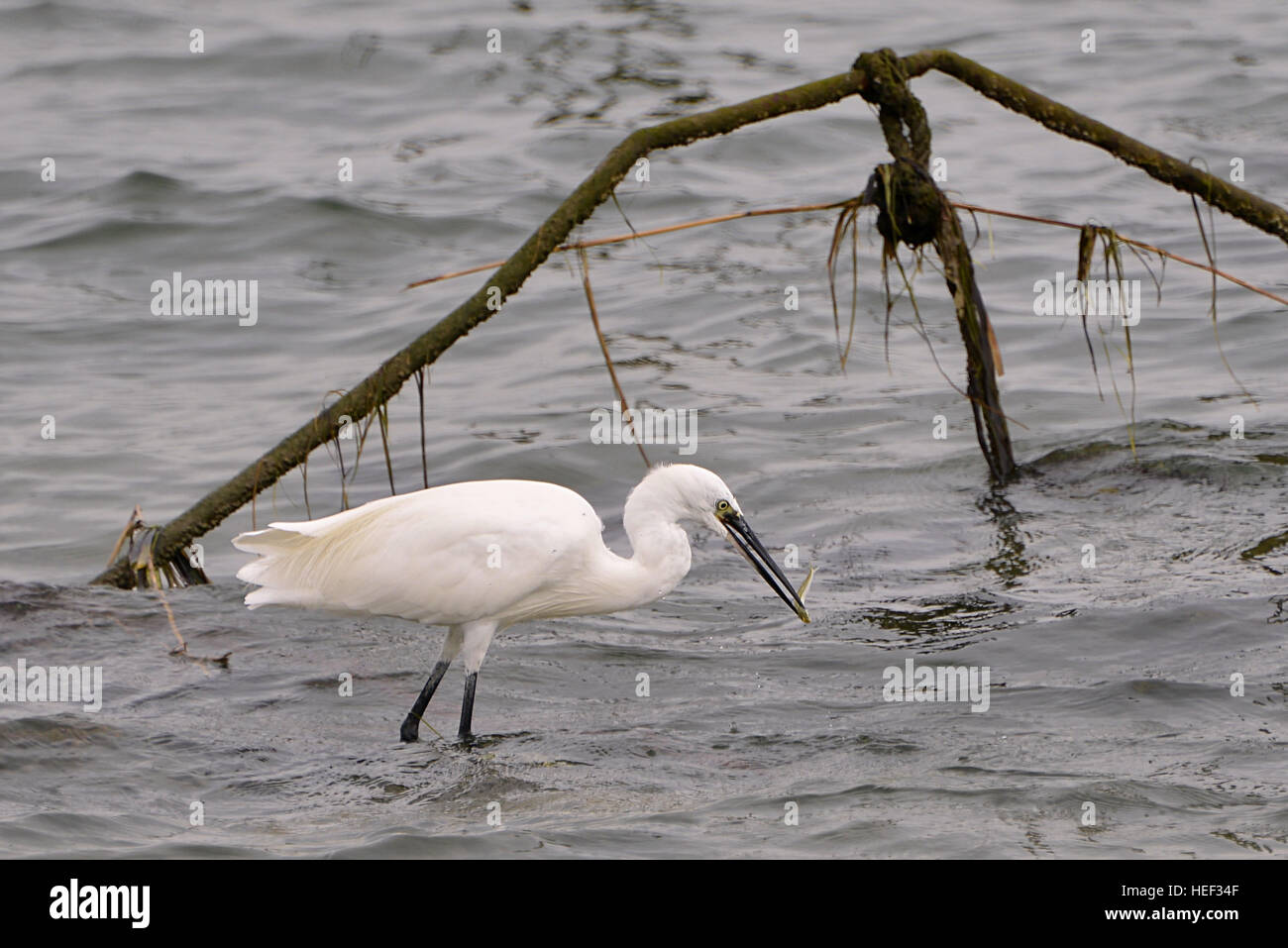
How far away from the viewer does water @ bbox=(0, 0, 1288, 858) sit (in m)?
6.39

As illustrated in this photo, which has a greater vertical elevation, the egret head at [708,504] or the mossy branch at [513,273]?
the mossy branch at [513,273]

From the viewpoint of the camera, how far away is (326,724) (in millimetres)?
7355

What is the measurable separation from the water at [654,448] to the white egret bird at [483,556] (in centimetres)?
57

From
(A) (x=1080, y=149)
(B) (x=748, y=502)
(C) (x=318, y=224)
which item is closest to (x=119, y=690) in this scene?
(B) (x=748, y=502)

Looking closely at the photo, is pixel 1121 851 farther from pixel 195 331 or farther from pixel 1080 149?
pixel 1080 149

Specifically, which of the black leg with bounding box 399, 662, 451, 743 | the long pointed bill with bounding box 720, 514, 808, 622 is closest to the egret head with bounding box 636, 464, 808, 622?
the long pointed bill with bounding box 720, 514, 808, 622

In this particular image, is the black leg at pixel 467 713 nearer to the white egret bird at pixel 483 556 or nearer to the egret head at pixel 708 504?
the white egret bird at pixel 483 556

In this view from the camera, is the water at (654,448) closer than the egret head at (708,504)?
Yes

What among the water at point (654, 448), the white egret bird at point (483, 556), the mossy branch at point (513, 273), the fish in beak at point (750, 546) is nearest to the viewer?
the water at point (654, 448)

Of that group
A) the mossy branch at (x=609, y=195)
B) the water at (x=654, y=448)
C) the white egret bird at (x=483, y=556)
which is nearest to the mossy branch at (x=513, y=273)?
the mossy branch at (x=609, y=195)

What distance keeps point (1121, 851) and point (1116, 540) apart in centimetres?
392

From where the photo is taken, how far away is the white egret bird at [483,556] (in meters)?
7.04

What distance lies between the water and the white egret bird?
57 cm

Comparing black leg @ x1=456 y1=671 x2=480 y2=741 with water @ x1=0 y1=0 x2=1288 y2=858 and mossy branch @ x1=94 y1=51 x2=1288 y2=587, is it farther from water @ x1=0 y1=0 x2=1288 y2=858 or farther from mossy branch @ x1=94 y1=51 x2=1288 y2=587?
mossy branch @ x1=94 y1=51 x2=1288 y2=587
